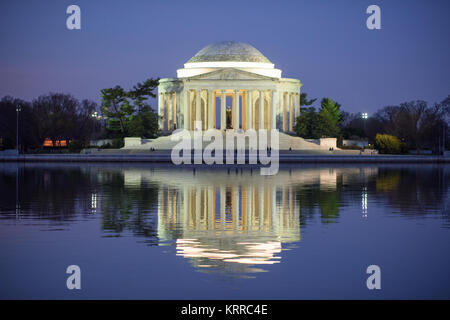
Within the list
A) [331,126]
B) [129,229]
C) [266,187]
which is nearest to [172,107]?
[331,126]

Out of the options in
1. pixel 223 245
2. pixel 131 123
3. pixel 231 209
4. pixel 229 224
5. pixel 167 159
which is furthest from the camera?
pixel 131 123

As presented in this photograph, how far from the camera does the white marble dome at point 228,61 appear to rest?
350 ft

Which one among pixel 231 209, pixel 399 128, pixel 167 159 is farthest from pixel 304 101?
pixel 231 209

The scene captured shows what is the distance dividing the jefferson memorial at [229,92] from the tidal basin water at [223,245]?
239 feet

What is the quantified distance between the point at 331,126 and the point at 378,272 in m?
92.0

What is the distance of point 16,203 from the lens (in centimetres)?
2742

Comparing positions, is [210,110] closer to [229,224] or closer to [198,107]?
[198,107]

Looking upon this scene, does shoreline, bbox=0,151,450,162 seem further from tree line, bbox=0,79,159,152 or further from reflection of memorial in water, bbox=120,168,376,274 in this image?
reflection of memorial in water, bbox=120,168,376,274

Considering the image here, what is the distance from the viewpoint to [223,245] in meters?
17.0

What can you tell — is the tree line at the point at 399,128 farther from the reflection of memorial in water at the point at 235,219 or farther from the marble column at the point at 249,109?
the reflection of memorial in water at the point at 235,219

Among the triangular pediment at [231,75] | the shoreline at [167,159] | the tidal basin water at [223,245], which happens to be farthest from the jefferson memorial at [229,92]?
the tidal basin water at [223,245]

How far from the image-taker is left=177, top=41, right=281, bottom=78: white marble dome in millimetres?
106562

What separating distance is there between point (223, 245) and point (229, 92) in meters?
94.6

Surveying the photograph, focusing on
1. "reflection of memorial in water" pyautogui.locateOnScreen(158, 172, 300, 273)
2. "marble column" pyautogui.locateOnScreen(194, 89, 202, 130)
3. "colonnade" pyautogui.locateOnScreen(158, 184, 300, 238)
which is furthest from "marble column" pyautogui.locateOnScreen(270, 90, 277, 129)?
"reflection of memorial in water" pyautogui.locateOnScreen(158, 172, 300, 273)
